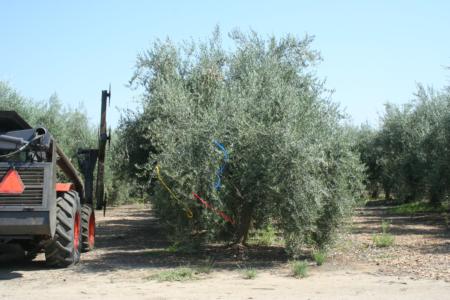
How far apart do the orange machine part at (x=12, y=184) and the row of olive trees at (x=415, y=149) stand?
36.2 ft

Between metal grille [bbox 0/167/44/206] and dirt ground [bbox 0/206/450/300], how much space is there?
1260 mm

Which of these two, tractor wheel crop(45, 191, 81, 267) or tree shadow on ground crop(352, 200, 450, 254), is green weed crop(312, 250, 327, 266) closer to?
tree shadow on ground crop(352, 200, 450, 254)

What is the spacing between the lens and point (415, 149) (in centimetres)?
2681

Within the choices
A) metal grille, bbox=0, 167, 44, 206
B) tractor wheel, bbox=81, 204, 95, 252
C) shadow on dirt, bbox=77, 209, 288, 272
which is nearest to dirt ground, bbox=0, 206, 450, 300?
shadow on dirt, bbox=77, 209, 288, 272

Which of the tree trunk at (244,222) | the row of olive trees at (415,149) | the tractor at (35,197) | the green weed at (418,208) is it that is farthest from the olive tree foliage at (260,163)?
the green weed at (418,208)

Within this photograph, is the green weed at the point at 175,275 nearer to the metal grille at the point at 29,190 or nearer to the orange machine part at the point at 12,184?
the metal grille at the point at 29,190

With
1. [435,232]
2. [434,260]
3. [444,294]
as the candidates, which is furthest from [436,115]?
[444,294]

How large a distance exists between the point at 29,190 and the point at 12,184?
0.28 meters

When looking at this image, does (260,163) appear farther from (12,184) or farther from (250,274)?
(12,184)

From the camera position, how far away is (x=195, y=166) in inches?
434

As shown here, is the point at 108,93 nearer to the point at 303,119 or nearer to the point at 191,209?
the point at 191,209

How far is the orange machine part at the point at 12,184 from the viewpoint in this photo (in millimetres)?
9672

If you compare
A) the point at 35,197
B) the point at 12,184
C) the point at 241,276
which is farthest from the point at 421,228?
the point at 12,184

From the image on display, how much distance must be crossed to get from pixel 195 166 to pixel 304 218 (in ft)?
7.15
